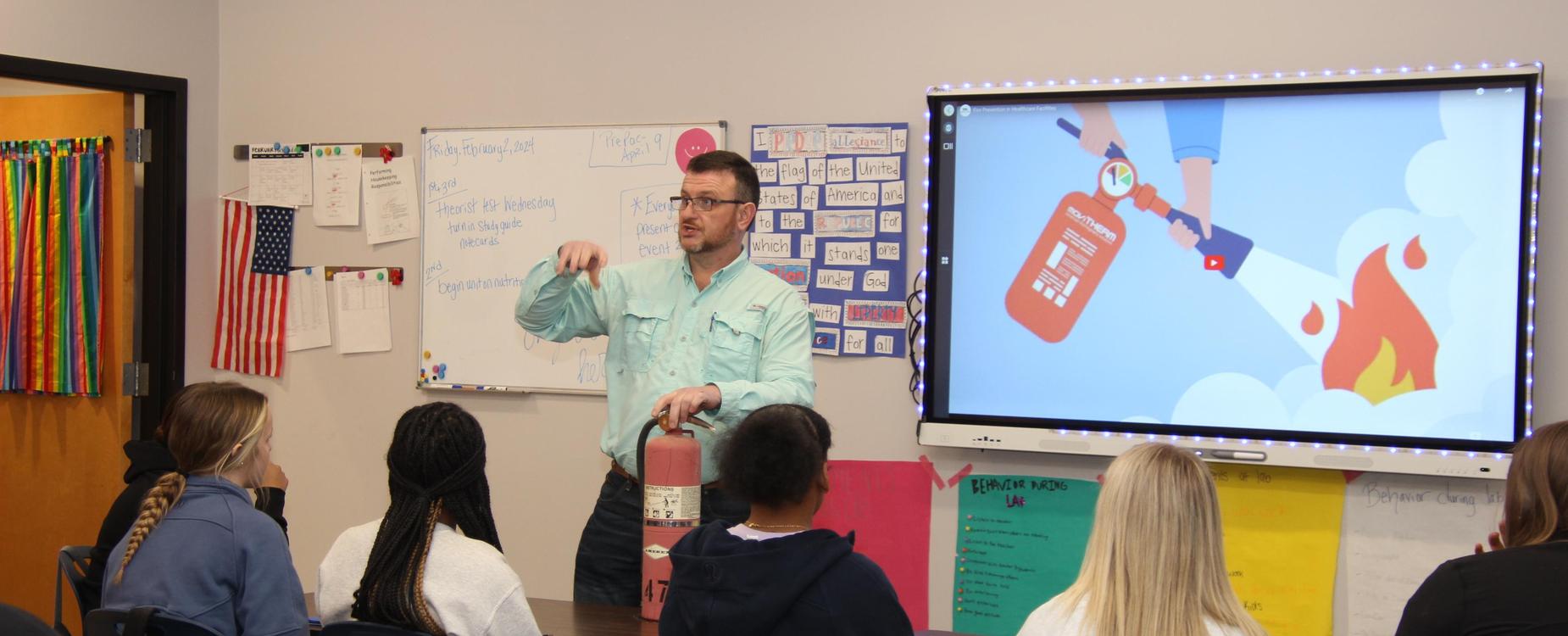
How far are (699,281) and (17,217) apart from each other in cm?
326

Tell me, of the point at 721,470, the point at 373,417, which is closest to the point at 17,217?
the point at 373,417

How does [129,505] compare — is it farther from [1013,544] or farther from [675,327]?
[1013,544]

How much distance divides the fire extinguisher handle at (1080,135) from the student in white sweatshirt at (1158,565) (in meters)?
2.07

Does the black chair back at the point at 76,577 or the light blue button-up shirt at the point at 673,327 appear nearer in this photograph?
the black chair back at the point at 76,577

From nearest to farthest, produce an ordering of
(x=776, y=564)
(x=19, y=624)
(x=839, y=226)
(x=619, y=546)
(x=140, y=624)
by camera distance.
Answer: (x=19, y=624) < (x=776, y=564) < (x=140, y=624) < (x=619, y=546) < (x=839, y=226)

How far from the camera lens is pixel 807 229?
4.09 meters

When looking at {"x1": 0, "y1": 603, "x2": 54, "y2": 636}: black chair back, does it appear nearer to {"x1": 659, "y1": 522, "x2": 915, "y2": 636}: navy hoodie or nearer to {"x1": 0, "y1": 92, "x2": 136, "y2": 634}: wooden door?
{"x1": 659, "y1": 522, "x2": 915, "y2": 636}: navy hoodie

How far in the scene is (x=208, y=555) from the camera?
2.19 m

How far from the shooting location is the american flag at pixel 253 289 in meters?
4.76

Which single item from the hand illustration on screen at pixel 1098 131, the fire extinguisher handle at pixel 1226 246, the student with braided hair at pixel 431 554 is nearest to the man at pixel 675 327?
the student with braided hair at pixel 431 554

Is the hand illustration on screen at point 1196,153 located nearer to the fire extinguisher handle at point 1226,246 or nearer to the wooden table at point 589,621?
the fire extinguisher handle at point 1226,246

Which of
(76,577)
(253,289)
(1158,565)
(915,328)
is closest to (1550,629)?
(1158,565)

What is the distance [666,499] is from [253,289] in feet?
10.5

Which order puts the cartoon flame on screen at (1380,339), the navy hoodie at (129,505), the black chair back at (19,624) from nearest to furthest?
the black chair back at (19,624), the navy hoodie at (129,505), the cartoon flame on screen at (1380,339)
